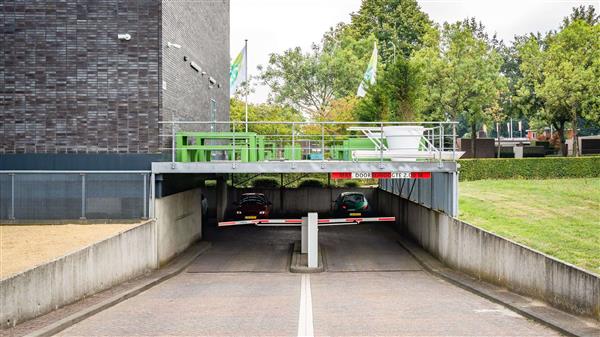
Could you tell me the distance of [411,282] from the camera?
18.3 metres

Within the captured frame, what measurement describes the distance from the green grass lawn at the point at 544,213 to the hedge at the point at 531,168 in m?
1.27

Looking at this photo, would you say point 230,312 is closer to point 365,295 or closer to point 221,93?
point 365,295

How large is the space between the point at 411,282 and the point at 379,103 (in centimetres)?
2139

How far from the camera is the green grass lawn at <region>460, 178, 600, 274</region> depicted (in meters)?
17.2

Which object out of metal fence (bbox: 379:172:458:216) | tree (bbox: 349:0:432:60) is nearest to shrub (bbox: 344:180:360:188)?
metal fence (bbox: 379:172:458:216)

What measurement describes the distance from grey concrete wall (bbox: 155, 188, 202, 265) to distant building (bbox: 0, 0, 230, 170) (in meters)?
1.73

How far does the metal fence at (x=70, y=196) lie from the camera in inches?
797

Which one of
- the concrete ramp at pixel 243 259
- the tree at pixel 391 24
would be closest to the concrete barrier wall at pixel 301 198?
the concrete ramp at pixel 243 259

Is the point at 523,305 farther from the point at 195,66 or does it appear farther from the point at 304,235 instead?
the point at 195,66

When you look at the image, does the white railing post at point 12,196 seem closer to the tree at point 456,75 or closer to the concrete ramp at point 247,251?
the concrete ramp at point 247,251

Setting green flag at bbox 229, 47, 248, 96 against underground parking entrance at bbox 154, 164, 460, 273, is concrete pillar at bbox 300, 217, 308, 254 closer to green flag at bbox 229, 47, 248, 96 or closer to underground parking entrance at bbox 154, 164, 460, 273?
underground parking entrance at bbox 154, 164, 460, 273

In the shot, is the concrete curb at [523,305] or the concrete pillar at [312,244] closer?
the concrete curb at [523,305]

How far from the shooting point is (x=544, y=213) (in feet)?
80.0

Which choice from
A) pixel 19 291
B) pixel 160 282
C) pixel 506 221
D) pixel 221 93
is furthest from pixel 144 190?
pixel 221 93
